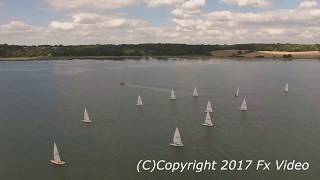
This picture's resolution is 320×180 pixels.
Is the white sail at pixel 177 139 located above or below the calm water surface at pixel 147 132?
above

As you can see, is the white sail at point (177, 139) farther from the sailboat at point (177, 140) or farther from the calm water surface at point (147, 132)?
the calm water surface at point (147, 132)

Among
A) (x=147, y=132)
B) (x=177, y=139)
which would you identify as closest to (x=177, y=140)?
(x=177, y=139)

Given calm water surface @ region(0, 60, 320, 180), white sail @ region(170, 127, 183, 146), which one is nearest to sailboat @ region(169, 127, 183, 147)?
white sail @ region(170, 127, 183, 146)

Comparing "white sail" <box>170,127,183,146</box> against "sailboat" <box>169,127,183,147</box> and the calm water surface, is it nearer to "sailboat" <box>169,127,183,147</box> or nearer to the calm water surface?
"sailboat" <box>169,127,183,147</box>

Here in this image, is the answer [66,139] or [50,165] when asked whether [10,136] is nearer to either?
[66,139]

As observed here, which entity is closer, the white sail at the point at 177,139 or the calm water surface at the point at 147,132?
the calm water surface at the point at 147,132

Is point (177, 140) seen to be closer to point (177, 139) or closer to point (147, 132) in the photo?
point (177, 139)

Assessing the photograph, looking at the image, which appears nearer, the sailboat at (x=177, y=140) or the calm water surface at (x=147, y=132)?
the calm water surface at (x=147, y=132)

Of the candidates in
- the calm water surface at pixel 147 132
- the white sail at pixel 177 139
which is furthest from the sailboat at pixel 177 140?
the calm water surface at pixel 147 132

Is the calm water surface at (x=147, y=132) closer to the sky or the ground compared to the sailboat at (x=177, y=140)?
closer to the ground

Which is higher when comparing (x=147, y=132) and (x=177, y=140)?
(x=177, y=140)

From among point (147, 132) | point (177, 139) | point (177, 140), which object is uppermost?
point (177, 139)
